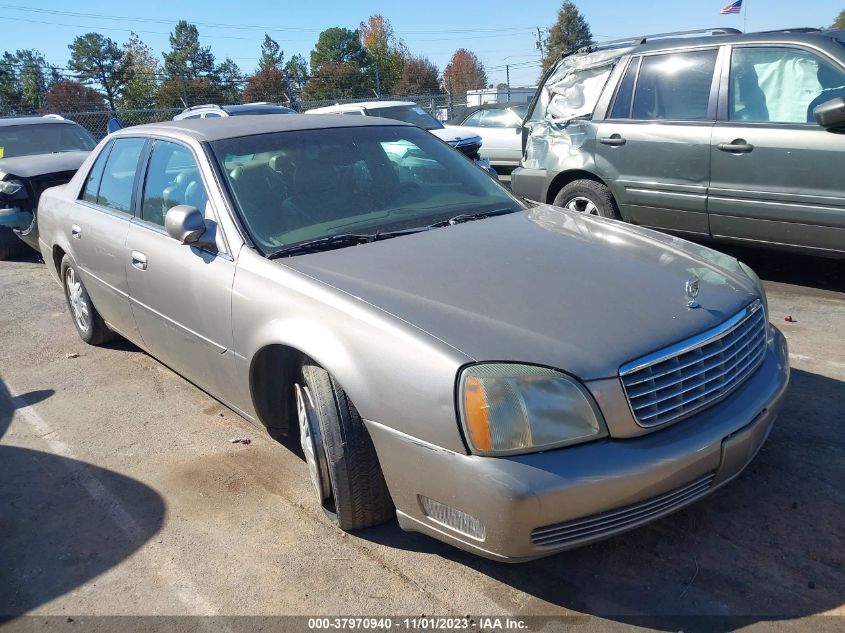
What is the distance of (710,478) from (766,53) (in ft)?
13.1

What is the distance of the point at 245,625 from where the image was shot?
8.04ft

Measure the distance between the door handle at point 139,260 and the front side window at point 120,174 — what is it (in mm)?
384

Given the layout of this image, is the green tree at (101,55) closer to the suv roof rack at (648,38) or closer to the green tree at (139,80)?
the green tree at (139,80)

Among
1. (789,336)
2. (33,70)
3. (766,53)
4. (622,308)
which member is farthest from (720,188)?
(33,70)

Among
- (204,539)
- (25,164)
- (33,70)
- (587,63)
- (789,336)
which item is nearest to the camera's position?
Answer: (204,539)

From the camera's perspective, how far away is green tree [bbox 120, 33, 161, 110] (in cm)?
3682

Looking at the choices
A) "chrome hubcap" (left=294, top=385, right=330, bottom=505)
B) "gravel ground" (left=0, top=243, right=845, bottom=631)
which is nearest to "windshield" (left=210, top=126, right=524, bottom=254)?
"chrome hubcap" (left=294, top=385, right=330, bottom=505)

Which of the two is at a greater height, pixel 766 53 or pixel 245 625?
pixel 766 53

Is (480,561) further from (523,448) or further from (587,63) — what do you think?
(587,63)

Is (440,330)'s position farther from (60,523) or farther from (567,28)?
(567,28)

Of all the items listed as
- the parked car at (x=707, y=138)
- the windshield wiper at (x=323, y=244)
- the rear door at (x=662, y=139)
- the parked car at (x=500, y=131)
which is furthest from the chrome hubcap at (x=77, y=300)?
the parked car at (x=500, y=131)

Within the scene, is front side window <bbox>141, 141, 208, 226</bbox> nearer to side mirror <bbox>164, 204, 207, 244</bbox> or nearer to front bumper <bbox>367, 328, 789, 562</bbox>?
side mirror <bbox>164, 204, 207, 244</bbox>

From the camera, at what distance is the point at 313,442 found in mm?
2863

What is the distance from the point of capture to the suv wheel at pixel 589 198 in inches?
241
